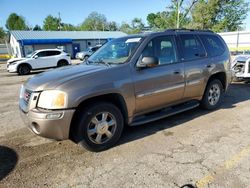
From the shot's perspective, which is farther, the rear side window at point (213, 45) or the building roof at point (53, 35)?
the building roof at point (53, 35)

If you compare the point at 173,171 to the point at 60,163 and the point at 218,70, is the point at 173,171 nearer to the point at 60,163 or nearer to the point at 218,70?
the point at 60,163

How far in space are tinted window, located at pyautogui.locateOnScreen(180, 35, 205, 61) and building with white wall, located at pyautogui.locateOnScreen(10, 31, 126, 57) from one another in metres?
26.8

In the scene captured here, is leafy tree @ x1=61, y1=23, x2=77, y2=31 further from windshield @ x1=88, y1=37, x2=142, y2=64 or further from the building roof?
windshield @ x1=88, y1=37, x2=142, y2=64

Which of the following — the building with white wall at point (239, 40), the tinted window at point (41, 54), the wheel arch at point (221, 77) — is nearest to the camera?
the wheel arch at point (221, 77)

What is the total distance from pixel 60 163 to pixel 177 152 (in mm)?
1793

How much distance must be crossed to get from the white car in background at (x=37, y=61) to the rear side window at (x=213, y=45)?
44.4ft

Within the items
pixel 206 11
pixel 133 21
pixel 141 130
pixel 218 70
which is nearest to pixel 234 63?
pixel 218 70

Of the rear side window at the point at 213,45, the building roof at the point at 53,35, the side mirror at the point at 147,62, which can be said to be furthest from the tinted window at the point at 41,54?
the building roof at the point at 53,35

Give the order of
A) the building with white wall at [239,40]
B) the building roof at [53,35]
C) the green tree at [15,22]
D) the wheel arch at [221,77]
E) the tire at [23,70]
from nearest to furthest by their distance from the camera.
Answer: the wheel arch at [221,77] → the tire at [23,70] → the building with white wall at [239,40] → the building roof at [53,35] → the green tree at [15,22]

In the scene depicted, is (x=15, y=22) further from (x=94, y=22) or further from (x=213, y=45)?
(x=213, y=45)

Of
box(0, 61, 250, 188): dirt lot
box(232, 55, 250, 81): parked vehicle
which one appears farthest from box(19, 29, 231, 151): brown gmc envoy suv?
box(232, 55, 250, 81): parked vehicle

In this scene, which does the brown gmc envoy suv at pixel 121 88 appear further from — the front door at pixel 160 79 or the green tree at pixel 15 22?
the green tree at pixel 15 22

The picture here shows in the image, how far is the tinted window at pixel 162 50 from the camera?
425 cm

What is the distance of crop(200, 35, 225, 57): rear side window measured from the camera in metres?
5.32
